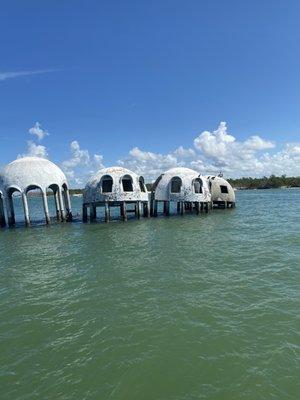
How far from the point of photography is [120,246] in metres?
28.3

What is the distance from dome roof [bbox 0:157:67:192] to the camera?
42.5m

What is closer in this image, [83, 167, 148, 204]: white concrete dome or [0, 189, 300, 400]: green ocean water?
[0, 189, 300, 400]: green ocean water

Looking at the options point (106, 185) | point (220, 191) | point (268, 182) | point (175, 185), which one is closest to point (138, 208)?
point (106, 185)

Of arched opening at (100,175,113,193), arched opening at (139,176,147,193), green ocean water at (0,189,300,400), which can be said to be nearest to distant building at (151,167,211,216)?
arched opening at (139,176,147,193)

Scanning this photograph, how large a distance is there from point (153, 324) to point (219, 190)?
146 feet

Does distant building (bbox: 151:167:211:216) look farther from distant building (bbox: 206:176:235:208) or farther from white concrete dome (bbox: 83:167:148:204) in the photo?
distant building (bbox: 206:176:235:208)

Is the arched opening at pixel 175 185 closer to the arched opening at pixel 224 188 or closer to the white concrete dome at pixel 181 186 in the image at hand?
the white concrete dome at pixel 181 186

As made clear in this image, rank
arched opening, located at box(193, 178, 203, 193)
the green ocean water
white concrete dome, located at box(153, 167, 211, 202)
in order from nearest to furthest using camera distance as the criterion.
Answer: the green ocean water < white concrete dome, located at box(153, 167, 211, 202) < arched opening, located at box(193, 178, 203, 193)

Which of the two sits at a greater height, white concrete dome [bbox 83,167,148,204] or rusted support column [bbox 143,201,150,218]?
white concrete dome [bbox 83,167,148,204]

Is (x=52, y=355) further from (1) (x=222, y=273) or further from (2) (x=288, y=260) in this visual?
(2) (x=288, y=260)

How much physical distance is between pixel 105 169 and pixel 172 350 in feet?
116

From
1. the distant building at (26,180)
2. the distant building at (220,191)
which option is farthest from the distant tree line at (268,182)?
the distant building at (26,180)

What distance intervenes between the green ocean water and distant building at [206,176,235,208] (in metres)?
30.4

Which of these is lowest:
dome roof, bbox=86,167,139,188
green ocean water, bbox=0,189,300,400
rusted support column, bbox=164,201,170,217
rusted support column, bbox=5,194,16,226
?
green ocean water, bbox=0,189,300,400
